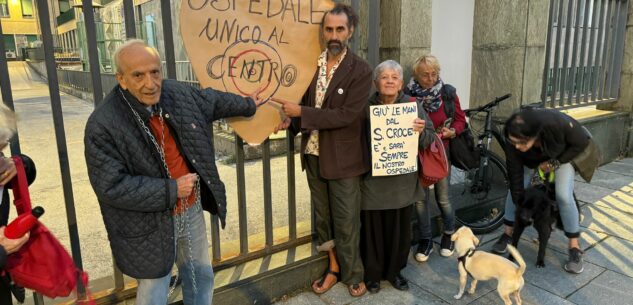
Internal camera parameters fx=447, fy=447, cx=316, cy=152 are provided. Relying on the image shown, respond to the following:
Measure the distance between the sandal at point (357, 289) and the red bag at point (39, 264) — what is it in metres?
2.00

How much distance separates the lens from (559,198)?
12.1ft

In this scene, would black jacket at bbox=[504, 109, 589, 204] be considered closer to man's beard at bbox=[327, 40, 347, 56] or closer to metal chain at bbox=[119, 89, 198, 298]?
man's beard at bbox=[327, 40, 347, 56]

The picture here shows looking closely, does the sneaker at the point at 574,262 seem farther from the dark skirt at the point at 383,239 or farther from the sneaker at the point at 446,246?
the dark skirt at the point at 383,239

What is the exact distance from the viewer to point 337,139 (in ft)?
9.86

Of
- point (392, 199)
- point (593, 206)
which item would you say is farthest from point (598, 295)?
point (593, 206)

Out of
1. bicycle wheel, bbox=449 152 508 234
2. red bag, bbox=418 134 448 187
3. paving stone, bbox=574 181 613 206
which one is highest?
red bag, bbox=418 134 448 187

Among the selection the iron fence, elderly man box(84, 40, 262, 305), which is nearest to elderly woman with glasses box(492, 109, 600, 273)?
elderly man box(84, 40, 262, 305)

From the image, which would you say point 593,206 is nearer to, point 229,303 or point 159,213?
point 229,303

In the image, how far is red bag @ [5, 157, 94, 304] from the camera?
1841 millimetres

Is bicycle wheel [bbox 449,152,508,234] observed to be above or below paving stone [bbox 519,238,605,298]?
above

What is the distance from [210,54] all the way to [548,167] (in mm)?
2746

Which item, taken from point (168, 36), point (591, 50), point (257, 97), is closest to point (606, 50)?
point (591, 50)

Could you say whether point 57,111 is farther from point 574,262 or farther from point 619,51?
point 619,51

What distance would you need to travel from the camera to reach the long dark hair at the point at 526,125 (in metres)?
3.17
